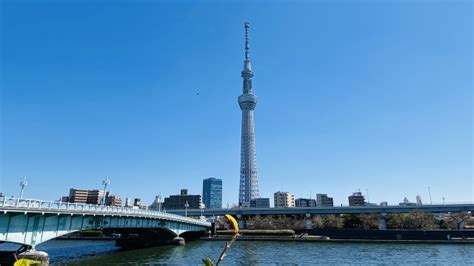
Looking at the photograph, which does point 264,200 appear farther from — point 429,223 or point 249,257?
point 249,257

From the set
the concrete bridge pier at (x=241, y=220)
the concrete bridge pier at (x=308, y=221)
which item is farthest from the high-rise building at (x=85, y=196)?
the concrete bridge pier at (x=308, y=221)

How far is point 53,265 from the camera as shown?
37969mm

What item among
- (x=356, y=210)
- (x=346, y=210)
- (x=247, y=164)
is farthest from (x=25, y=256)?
(x=247, y=164)

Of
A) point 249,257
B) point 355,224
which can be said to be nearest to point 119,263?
point 249,257

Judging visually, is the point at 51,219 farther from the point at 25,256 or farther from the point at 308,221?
the point at 308,221

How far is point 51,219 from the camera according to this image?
36.2 m

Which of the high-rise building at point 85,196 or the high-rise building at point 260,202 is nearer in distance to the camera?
the high-rise building at point 260,202

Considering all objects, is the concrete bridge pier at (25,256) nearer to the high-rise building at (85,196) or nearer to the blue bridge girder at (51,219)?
the blue bridge girder at (51,219)

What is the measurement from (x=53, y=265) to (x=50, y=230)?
4920 millimetres

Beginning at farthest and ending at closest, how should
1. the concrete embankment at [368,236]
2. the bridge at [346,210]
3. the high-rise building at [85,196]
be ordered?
1. the high-rise building at [85,196]
2. the bridge at [346,210]
3. the concrete embankment at [368,236]

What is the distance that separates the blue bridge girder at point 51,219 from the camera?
30344mm

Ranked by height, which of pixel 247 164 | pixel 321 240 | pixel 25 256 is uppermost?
pixel 247 164

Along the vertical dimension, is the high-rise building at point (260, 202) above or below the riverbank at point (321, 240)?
above

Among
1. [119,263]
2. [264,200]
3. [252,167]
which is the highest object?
[252,167]
